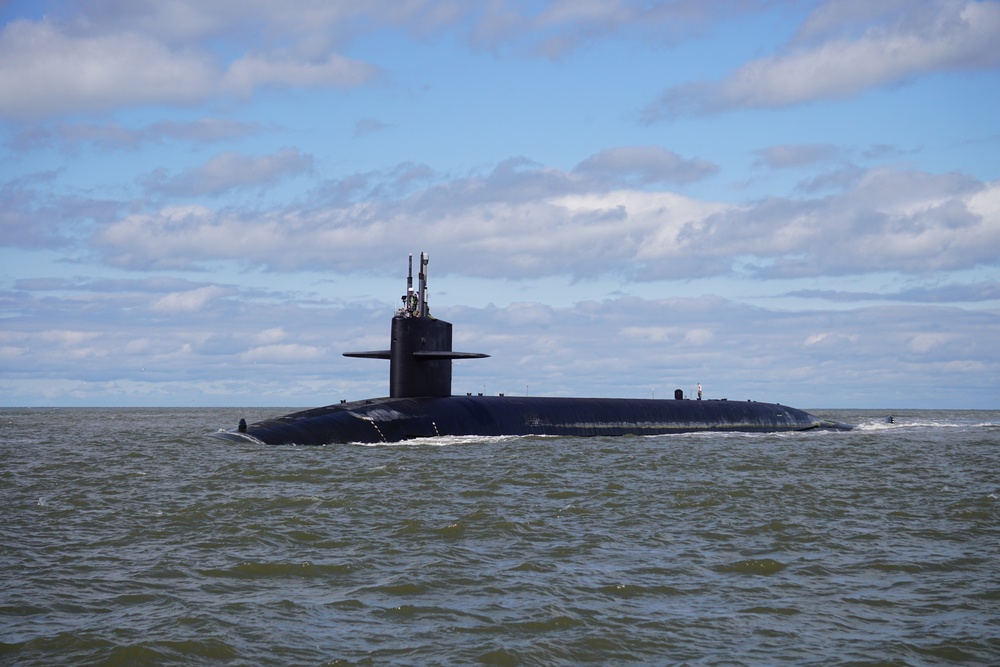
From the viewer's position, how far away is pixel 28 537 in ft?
49.0

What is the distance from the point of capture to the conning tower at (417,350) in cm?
3469

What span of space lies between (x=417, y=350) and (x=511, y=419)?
16.7 feet

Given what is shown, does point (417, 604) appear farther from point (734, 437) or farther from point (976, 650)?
point (734, 437)

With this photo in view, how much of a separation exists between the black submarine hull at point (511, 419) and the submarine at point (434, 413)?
0.12 ft

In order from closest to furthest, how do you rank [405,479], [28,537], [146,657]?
[146,657] → [28,537] → [405,479]

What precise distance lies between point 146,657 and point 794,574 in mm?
8110

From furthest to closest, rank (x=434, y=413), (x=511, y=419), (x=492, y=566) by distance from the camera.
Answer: (x=511, y=419) → (x=434, y=413) → (x=492, y=566)

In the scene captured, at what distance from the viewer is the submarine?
31.8 m

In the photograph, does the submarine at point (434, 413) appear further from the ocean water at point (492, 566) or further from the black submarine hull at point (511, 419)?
the ocean water at point (492, 566)

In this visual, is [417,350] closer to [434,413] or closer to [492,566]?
[434,413]

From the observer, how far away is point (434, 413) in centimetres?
3447

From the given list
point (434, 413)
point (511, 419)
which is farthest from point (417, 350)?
point (511, 419)

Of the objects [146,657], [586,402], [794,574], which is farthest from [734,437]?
[146,657]

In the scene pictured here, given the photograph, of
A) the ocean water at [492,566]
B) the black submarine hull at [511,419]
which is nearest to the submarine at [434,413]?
the black submarine hull at [511,419]
